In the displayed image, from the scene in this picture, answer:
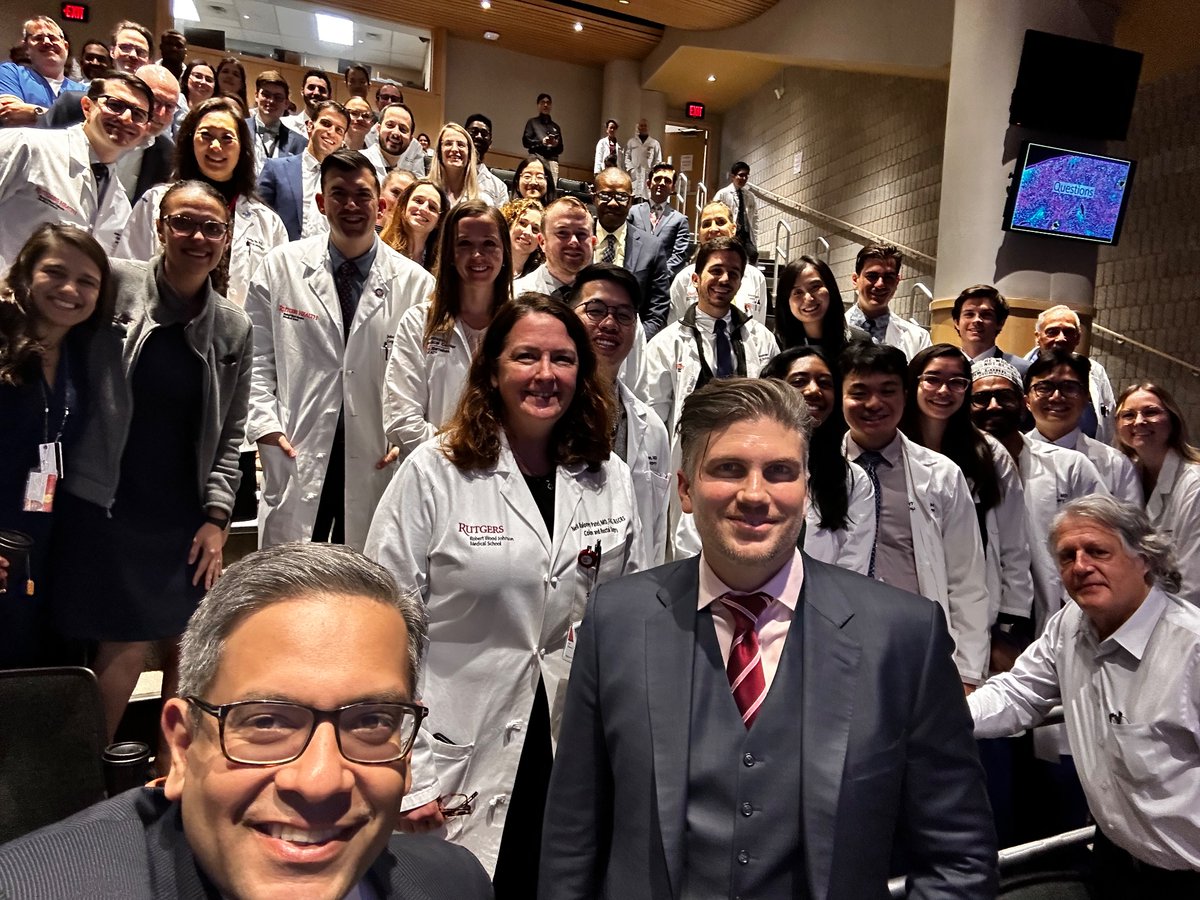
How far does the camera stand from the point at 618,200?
534cm

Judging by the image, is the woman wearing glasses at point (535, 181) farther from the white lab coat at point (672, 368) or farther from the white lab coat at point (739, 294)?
the white lab coat at point (672, 368)

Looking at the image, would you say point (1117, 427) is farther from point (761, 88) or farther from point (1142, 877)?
point (761, 88)

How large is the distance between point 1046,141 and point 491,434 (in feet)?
23.9

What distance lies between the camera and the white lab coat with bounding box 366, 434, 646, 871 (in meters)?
2.03

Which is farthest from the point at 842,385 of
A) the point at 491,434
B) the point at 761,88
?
the point at 761,88

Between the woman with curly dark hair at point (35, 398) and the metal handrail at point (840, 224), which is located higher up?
the metal handrail at point (840, 224)

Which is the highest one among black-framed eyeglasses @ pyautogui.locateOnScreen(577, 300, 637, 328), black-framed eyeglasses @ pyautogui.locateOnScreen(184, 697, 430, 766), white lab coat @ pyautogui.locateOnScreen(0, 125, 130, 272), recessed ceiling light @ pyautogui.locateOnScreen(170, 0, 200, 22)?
recessed ceiling light @ pyautogui.locateOnScreen(170, 0, 200, 22)

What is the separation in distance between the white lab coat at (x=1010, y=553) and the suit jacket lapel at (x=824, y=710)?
2.07 meters

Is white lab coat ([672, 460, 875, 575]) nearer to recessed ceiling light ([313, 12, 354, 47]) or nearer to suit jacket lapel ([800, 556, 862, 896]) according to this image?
suit jacket lapel ([800, 556, 862, 896])

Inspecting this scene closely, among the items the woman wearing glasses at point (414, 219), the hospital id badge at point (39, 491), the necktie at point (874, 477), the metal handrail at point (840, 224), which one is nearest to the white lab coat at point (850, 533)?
the necktie at point (874, 477)

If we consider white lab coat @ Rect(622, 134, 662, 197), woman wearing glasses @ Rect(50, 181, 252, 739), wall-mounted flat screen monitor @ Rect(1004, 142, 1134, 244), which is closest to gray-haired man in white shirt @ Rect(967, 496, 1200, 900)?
woman wearing glasses @ Rect(50, 181, 252, 739)

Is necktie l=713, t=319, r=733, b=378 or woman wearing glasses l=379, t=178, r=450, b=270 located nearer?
necktie l=713, t=319, r=733, b=378

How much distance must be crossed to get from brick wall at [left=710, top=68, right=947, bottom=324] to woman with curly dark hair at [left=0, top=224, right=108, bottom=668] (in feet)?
33.7

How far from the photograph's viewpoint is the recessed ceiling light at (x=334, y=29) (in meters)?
14.8
